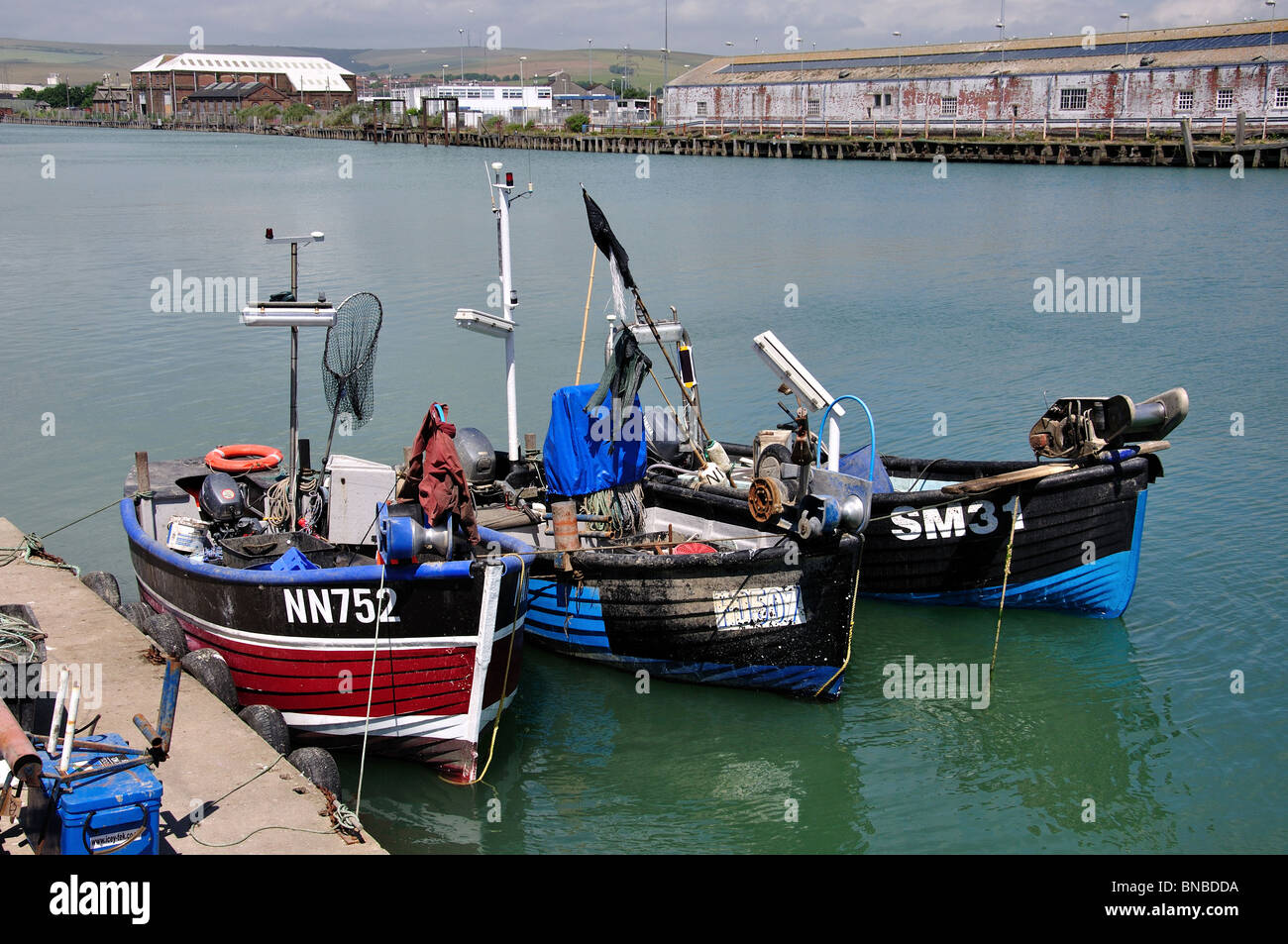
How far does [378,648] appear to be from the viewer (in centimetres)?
954

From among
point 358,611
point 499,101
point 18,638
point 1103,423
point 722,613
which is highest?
point 499,101

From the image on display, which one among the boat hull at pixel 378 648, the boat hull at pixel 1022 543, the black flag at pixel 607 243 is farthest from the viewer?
the black flag at pixel 607 243

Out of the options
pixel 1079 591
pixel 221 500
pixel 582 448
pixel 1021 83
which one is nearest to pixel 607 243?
pixel 582 448

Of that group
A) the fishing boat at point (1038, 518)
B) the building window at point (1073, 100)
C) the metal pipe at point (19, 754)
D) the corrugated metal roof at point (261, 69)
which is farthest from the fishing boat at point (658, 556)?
the corrugated metal roof at point (261, 69)

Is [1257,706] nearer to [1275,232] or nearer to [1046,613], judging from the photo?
[1046,613]

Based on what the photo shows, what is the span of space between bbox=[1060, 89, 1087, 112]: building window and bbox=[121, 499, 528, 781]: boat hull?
82.5m

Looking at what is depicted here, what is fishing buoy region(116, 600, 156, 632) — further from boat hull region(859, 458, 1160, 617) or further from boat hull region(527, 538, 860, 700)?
boat hull region(859, 458, 1160, 617)

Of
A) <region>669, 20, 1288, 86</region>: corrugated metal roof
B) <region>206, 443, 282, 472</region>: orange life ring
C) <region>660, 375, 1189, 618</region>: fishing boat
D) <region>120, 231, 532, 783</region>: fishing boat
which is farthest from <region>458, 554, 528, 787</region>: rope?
<region>669, 20, 1288, 86</region>: corrugated metal roof

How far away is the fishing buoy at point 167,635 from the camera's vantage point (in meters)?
10.4

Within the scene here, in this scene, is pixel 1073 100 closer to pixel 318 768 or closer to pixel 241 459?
pixel 241 459

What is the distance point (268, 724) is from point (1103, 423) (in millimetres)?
8522

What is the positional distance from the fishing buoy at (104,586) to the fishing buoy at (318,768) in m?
3.66

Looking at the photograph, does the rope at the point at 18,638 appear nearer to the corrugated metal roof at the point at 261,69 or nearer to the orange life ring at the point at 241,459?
the orange life ring at the point at 241,459
